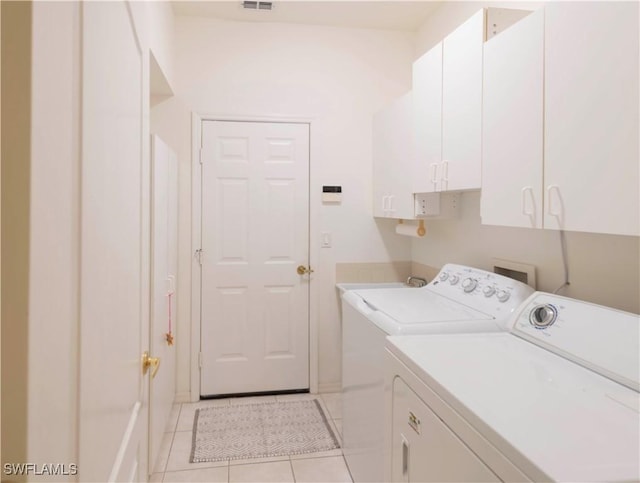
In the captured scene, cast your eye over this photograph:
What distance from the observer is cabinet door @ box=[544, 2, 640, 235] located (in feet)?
3.73

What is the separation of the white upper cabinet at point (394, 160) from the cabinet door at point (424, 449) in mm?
1374

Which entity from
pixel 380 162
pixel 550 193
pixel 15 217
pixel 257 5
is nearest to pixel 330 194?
pixel 380 162

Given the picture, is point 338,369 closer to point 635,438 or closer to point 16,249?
point 635,438

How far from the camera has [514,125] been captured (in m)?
1.61

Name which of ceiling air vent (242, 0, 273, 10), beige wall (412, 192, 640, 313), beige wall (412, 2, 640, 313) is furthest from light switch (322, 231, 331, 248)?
ceiling air vent (242, 0, 273, 10)

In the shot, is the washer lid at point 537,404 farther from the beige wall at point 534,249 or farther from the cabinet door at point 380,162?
the cabinet door at point 380,162

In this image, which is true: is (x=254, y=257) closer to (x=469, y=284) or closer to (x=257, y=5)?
(x=469, y=284)

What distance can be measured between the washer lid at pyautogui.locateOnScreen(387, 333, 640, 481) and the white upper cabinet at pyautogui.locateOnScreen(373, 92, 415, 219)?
4.21ft

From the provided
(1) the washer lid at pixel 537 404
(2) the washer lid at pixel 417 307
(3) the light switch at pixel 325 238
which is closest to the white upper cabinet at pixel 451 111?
(2) the washer lid at pixel 417 307

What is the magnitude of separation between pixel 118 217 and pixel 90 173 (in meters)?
0.21

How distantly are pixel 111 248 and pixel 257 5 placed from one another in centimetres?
268

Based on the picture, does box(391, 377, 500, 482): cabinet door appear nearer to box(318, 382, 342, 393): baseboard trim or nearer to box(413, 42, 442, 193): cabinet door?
box(413, 42, 442, 193): cabinet door

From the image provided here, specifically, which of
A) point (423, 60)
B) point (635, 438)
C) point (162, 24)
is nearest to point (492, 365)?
point (635, 438)

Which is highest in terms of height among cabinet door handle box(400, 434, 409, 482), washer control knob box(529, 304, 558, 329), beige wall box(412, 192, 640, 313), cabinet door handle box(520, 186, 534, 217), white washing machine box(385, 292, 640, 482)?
cabinet door handle box(520, 186, 534, 217)
